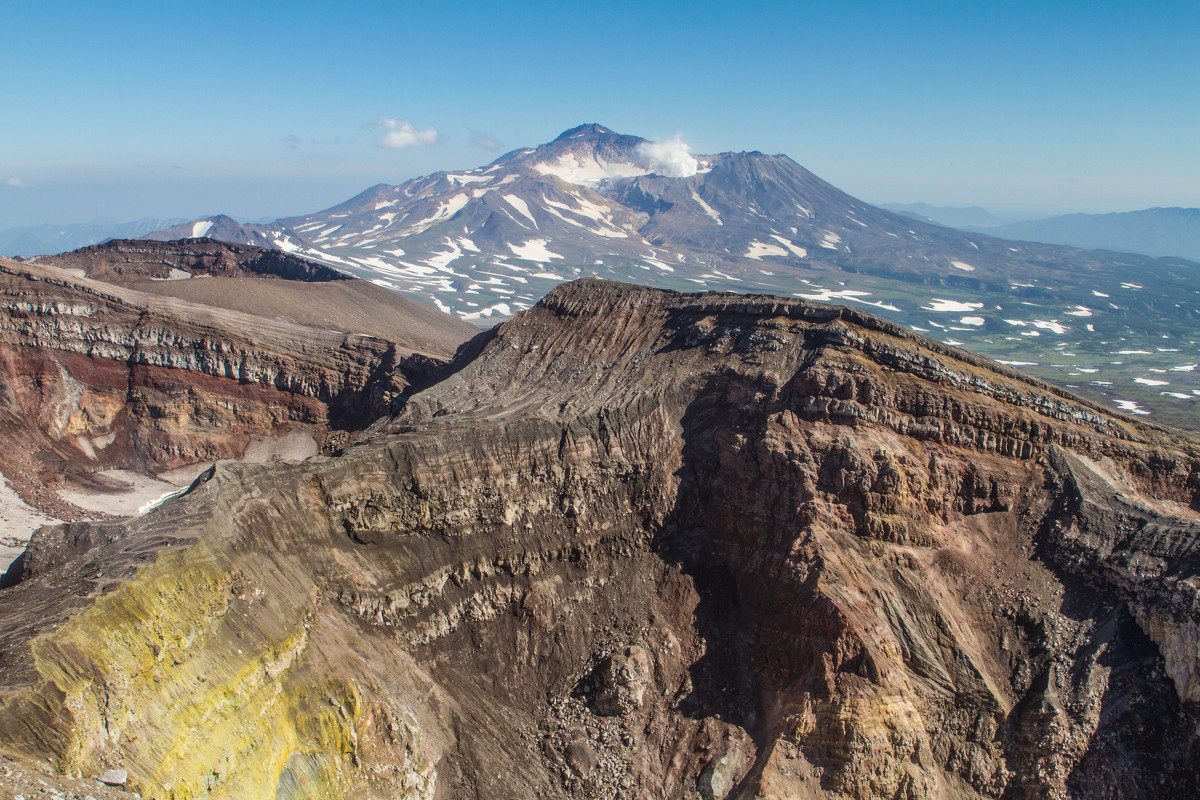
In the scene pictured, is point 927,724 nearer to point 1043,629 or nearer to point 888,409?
point 1043,629

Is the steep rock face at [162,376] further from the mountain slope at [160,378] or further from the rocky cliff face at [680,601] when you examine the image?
the rocky cliff face at [680,601]

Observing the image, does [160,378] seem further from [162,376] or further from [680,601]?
[680,601]

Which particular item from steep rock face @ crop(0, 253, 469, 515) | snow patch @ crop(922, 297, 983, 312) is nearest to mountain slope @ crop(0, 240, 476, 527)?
steep rock face @ crop(0, 253, 469, 515)

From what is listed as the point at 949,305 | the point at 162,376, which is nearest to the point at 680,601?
the point at 162,376

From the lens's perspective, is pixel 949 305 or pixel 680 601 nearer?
pixel 680 601

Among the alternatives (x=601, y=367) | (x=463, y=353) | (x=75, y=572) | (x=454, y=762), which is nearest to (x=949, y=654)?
(x=454, y=762)

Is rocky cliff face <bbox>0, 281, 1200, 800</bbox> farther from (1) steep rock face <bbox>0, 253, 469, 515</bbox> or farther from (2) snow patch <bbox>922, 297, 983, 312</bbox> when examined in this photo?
(2) snow patch <bbox>922, 297, 983, 312</bbox>
